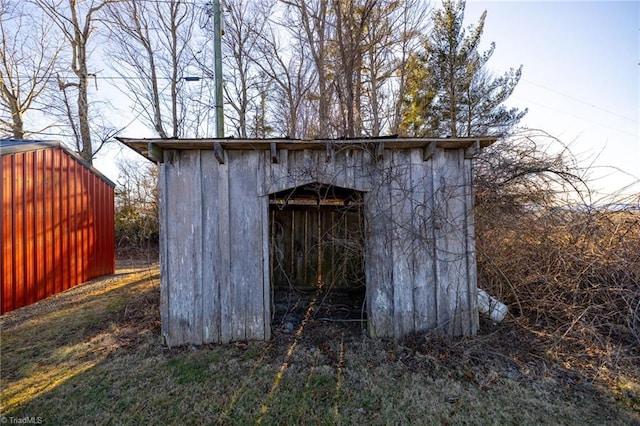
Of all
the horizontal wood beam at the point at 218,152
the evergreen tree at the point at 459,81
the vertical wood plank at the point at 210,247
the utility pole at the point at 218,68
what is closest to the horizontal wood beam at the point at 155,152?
the vertical wood plank at the point at 210,247

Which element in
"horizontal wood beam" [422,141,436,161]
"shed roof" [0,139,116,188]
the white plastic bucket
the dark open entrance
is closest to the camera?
"horizontal wood beam" [422,141,436,161]

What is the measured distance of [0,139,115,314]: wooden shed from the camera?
4809mm

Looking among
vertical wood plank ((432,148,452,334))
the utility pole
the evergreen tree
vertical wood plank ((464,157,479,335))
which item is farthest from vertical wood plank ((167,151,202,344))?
the evergreen tree

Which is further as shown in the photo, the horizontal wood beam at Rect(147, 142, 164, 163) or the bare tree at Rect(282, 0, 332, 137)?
the bare tree at Rect(282, 0, 332, 137)

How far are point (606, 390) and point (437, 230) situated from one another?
1.91 meters

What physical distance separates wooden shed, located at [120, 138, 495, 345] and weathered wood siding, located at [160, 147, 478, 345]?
0.01 m

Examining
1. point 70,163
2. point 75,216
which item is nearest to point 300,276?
point 75,216

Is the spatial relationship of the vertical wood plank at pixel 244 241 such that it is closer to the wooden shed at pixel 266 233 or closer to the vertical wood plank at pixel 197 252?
the wooden shed at pixel 266 233

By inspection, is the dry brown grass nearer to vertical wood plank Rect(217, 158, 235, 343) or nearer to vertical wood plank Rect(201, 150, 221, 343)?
vertical wood plank Rect(217, 158, 235, 343)

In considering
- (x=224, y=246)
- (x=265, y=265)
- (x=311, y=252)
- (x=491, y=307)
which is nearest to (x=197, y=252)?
(x=224, y=246)

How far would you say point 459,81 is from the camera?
913 centimetres

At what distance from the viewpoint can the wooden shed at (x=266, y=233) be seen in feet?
10.5

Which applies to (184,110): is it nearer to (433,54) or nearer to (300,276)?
(300,276)
